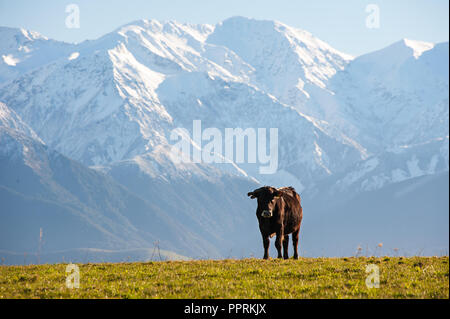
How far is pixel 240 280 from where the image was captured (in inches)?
918

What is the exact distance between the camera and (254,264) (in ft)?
93.0

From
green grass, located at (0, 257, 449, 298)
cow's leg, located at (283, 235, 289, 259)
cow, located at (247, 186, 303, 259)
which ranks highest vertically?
cow, located at (247, 186, 303, 259)

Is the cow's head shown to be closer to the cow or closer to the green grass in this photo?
the cow

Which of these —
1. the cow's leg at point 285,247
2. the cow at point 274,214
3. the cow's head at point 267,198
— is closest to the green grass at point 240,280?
the cow at point 274,214

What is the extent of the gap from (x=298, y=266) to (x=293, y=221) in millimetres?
5295

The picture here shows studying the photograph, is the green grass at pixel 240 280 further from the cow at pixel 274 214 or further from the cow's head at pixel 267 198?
the cow's head at pixel 267 198

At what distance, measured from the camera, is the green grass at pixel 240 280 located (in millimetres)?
20375

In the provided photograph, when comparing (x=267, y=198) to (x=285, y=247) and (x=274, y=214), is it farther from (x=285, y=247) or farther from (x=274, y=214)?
(x=285, y=247)

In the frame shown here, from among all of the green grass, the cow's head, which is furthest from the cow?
the green grass

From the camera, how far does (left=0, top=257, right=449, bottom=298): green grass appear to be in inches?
802

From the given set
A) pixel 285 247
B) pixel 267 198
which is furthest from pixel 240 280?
pixel 285 247
